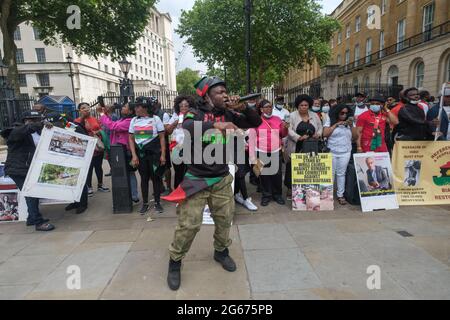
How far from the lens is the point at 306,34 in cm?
2170

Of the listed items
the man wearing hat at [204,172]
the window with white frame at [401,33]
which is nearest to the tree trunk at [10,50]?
the man wearing hat at [204,172]

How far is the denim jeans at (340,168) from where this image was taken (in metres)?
5.15

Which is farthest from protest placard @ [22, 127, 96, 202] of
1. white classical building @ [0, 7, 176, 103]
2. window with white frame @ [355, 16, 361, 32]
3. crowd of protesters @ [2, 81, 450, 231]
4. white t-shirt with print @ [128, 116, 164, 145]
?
white classical building @ [0, 7, 176, 103]

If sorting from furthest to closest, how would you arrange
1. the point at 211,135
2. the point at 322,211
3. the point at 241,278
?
the point at 322,211 → the point at 241,278 → the point at 211,135

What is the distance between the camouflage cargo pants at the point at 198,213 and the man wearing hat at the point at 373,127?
341cm

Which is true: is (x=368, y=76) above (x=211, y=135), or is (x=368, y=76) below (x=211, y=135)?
above

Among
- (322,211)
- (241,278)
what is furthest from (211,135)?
(322,211)

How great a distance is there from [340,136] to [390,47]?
85.9 feet

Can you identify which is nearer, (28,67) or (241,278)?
(241,278)

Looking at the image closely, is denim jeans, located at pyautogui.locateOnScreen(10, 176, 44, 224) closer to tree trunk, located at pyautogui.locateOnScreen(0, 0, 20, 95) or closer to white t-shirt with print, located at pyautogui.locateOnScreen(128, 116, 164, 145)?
white t-shirt with print, located at pyautogui.locateOnScreen(128, 116, 164, 145)
